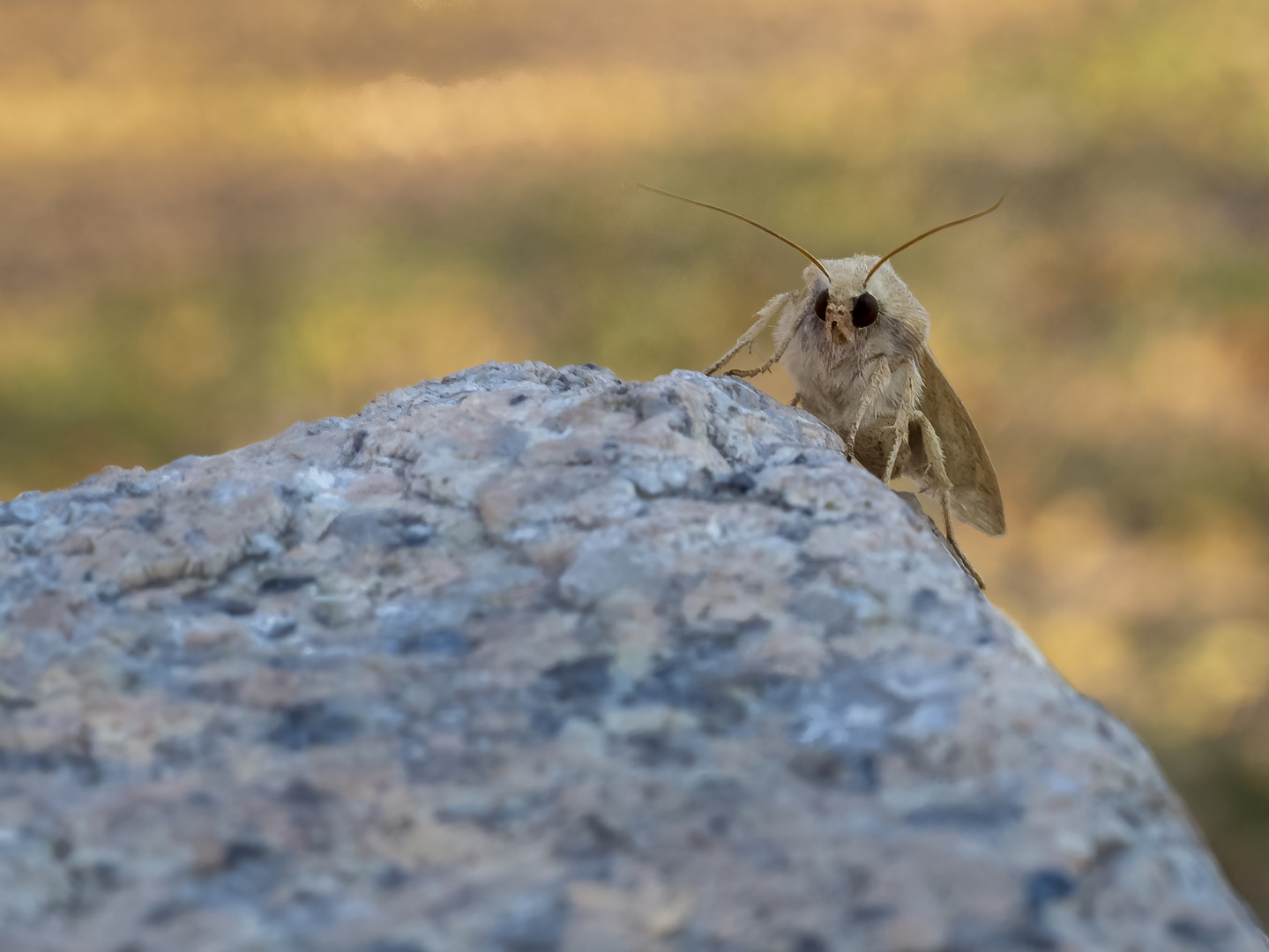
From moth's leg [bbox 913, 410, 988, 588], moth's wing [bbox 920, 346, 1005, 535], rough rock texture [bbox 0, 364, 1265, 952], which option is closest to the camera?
rough rock texture [bbox 0, 364, 1265, 952]

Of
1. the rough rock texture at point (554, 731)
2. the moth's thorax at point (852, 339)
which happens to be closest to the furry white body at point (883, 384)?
the moth's thorax at point (852, 339)

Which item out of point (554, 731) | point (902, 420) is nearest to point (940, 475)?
point (902, 420)

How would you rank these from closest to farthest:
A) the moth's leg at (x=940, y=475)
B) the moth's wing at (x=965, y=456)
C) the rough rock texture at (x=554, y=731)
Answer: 1. the rough rock texture at (x=554, y=731)
2. the moth's leg at (x=940, y=475)
3. the moth's wing at (x=965, y=456)

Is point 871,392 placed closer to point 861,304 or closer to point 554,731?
point 861,304

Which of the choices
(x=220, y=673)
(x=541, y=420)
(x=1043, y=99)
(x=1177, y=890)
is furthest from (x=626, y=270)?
(x=1177, y=890)

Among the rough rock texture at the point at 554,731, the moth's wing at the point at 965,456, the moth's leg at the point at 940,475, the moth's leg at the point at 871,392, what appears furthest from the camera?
the moth's wing at the point at 965,456

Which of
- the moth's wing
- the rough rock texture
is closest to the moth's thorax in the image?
the moth's wing

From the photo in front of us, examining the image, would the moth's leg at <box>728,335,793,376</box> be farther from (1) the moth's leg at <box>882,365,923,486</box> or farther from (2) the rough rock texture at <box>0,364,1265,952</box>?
(2) the rough rock texture at <box>0,364,1265,952</box>

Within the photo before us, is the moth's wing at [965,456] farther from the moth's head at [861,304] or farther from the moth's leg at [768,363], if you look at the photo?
the moth's leg at [768,363]
